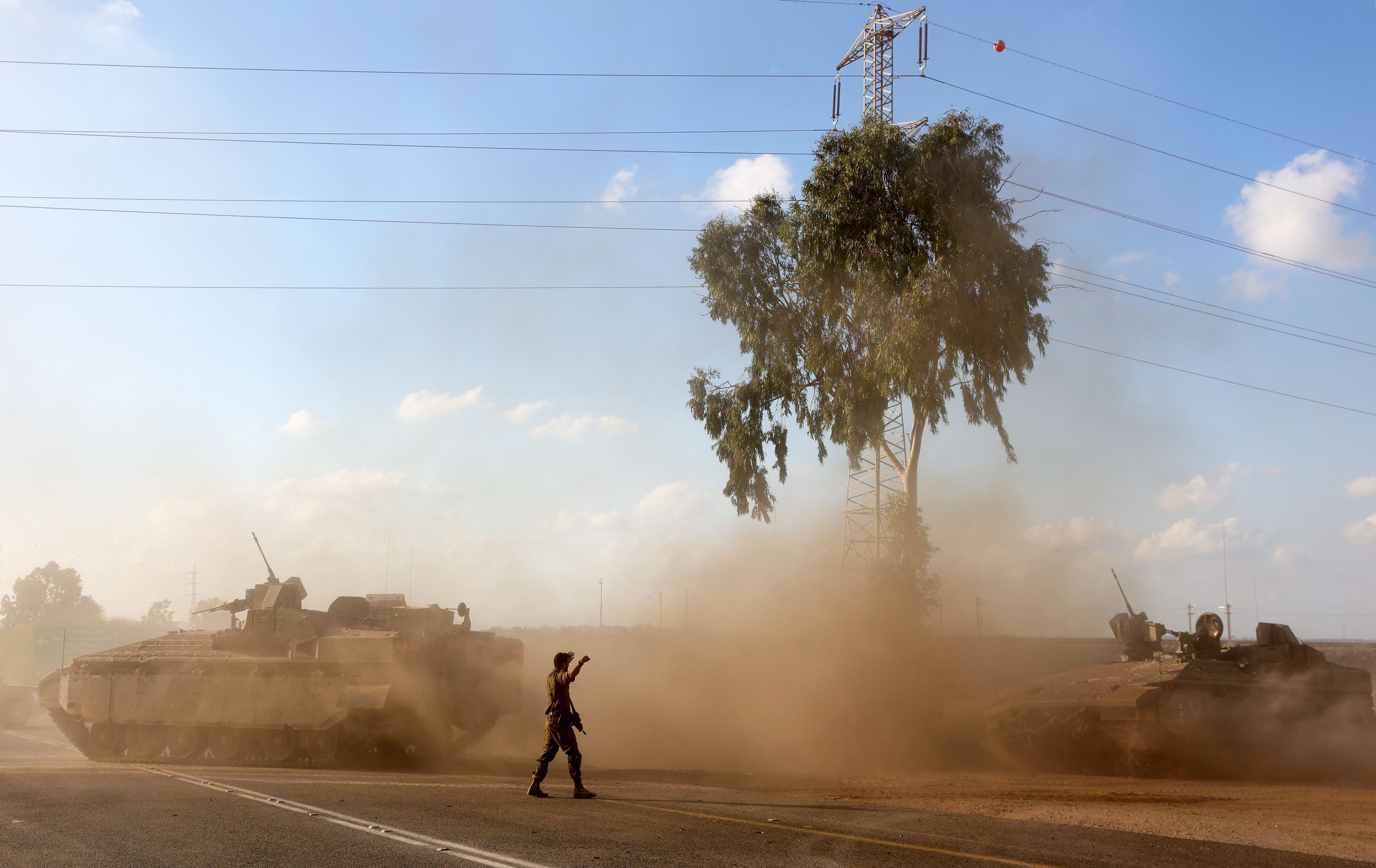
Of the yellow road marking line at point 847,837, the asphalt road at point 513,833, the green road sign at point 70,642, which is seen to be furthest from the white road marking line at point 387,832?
the green road sign at point 70,642

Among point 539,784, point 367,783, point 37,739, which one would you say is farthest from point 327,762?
point 37,739

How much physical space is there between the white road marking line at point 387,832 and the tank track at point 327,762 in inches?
173

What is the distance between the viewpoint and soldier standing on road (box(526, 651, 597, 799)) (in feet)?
36.3

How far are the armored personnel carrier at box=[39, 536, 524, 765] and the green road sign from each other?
155 feet

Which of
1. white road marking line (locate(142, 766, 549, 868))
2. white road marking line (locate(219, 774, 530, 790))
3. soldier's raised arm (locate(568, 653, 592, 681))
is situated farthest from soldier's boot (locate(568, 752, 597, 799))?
white road marking line (locate(142, 766, 549, 868))

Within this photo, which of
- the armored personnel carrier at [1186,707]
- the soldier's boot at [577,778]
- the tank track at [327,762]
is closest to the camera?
the soldier's boot at [577,778]

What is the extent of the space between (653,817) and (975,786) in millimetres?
6177

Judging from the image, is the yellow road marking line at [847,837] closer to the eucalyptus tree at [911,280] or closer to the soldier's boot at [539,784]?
the soldier's boot at [539,784]

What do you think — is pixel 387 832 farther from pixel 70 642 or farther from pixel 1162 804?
pixel 70 642

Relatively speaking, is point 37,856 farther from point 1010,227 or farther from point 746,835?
point 1010,227

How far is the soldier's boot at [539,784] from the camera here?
438 inches

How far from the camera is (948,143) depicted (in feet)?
67.7

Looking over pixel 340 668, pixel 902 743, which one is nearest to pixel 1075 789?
pixel 902 743

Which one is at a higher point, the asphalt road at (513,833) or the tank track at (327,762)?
the asphalt road at (513,833)
